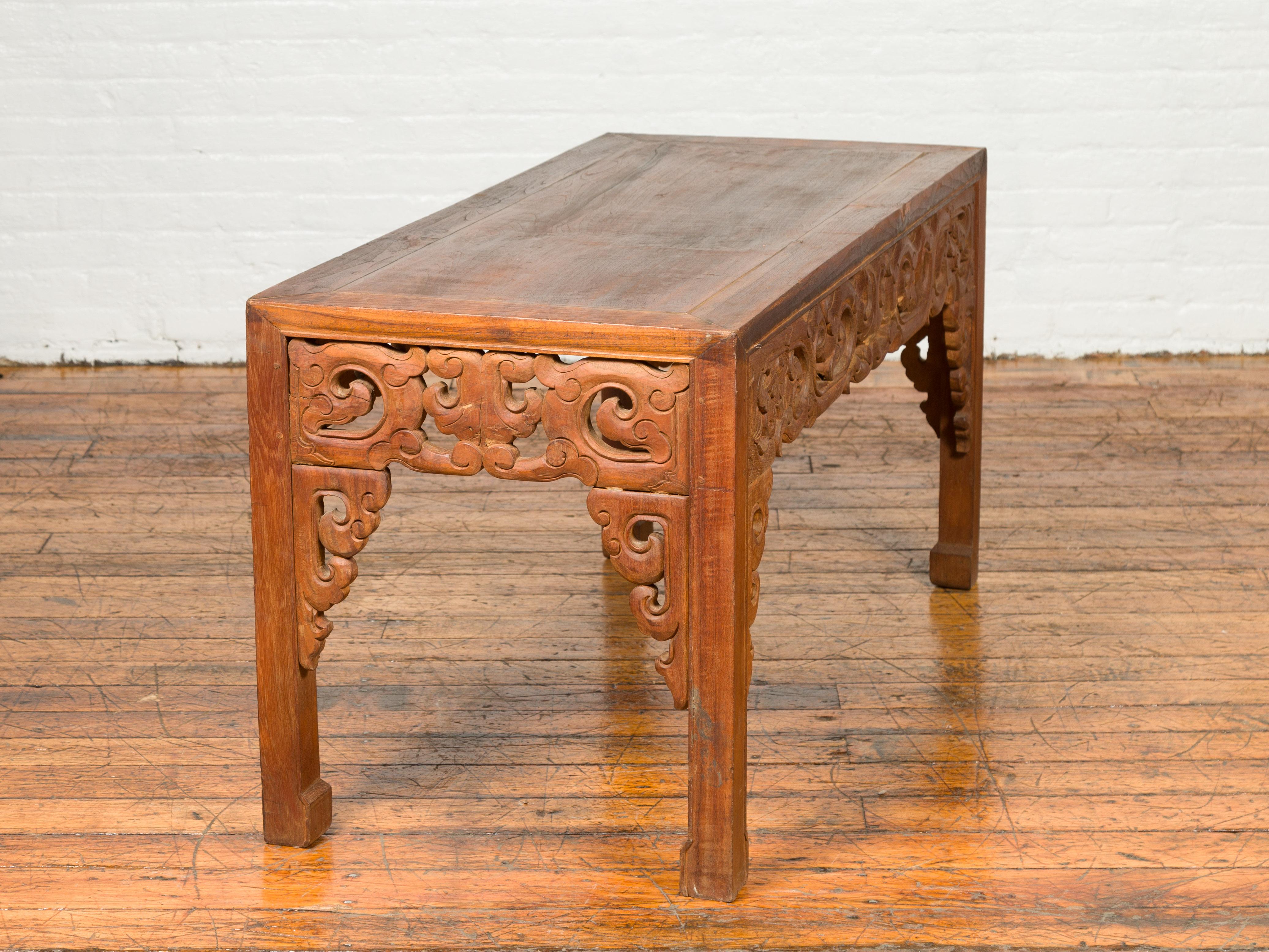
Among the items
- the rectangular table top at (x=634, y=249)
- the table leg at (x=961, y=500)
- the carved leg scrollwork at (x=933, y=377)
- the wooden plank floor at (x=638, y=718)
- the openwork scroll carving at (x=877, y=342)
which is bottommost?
the wooden plank floor at (x=638, y=718)

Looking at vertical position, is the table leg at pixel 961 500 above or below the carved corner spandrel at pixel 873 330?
below

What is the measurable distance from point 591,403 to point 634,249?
0.94ft

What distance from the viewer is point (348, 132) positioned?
4648 millimetres

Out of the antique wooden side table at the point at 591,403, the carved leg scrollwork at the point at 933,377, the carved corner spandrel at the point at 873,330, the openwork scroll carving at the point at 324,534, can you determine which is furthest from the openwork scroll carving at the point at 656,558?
the carved leg scrollwork at the point at 933,377

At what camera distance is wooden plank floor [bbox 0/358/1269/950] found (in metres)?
2.11

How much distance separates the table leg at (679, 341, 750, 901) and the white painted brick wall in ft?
9.29

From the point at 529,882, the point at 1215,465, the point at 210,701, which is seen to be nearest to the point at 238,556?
the point at 210,701

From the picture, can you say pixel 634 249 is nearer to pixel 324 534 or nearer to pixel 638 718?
pixel 324 534

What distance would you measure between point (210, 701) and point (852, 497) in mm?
1526

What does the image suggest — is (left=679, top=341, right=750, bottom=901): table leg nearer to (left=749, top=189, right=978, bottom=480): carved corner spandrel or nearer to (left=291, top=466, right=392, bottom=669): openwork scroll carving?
(left=749, top=189, right=978, bottom=480): carved corner spandrel

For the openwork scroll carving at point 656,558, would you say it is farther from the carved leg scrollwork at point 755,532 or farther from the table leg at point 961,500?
the table leg at point 961,500

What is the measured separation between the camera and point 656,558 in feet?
6.57

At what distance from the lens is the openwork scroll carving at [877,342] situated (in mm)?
2053

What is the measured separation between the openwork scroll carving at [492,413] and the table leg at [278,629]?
0.03 metres
